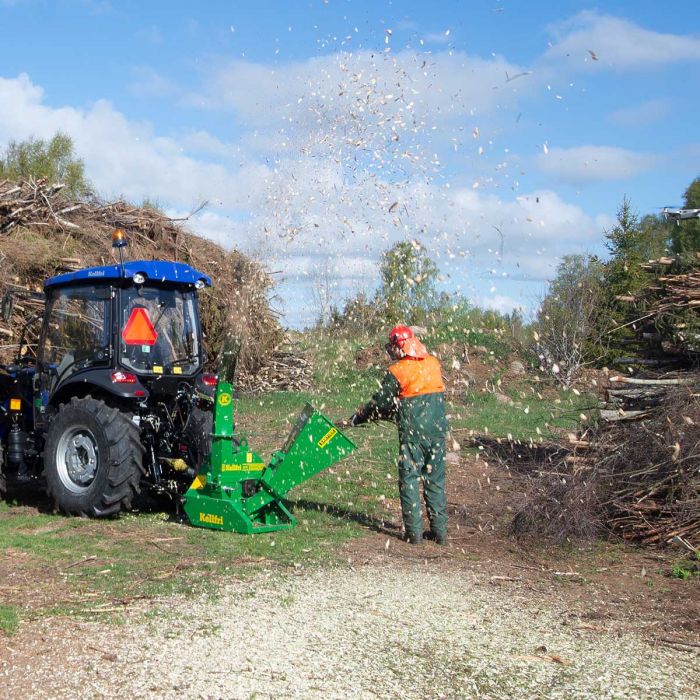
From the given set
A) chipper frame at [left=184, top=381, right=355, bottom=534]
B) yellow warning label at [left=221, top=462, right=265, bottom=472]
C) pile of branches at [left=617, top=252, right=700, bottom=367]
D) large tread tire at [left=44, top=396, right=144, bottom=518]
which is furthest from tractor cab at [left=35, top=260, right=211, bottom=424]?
pile of branches at [left=617, top=252, right=700, bottom=367]

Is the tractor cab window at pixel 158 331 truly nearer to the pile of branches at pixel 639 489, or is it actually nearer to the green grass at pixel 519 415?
the pile of branches at pixel 639 489

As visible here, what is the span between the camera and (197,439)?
7.89m

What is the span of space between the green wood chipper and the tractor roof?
4.26 ft

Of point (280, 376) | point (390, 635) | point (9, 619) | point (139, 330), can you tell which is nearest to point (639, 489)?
point (390, 635)

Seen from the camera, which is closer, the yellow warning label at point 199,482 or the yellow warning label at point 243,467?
the yellow warning label at point 243,467

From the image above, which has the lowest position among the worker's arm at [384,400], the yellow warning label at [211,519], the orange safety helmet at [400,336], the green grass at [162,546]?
the green grass at [162,546]

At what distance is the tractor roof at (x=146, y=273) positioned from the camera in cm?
801

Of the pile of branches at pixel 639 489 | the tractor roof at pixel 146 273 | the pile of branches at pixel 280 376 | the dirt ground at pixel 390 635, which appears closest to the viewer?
the dirt ground at pixel 390 635

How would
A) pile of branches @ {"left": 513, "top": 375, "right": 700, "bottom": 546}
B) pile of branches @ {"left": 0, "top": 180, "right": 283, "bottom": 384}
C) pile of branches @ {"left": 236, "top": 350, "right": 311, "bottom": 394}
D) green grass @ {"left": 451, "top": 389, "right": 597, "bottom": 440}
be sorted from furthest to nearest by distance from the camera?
1. pile of branches @ {"left": 236, "top": 350, "right": 311, "bottom": 394}
2. green grass @ {"left": 451, "top": 389, "right": 597, "bottom": 440}
3. pile of branches @ {"left": 0, "top": 180, "right": 283, "bottom": 384}
4. pile of branches @ {"left": 513, "top": 375, "right": 700, "bottom": 546}

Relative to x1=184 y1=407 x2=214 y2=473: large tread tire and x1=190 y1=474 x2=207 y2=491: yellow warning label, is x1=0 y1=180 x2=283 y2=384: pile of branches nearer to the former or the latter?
x1=184 y1=407 x2=214 y2=473: large tread tire

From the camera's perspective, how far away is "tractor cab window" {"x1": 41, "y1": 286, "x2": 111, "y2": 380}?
8.08 metres

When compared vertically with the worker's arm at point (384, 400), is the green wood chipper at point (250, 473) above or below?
below

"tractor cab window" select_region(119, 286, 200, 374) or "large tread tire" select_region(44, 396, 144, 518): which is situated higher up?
"tractor cab window" select_region(119, 286, 200, 374)

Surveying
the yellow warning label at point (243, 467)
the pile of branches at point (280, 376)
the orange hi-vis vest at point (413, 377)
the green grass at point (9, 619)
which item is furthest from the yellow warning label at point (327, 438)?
the pile of branches at point (280, 376)
